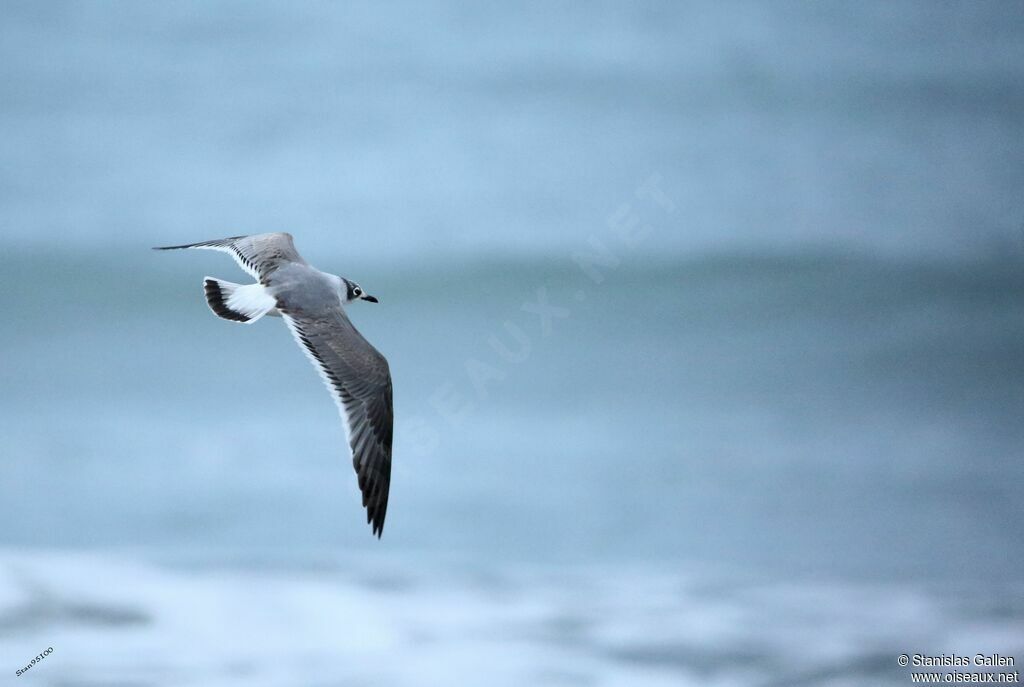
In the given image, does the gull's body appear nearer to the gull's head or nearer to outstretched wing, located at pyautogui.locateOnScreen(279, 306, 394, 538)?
outstretched wing, located at pyautogui.locateOnScreen(279, 306, 394, 538)

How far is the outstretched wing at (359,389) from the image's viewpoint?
3.46m

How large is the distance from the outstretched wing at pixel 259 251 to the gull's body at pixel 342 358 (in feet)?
0.32

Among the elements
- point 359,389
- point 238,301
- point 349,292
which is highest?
point 349,292

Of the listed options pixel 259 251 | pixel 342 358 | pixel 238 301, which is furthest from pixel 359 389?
pixel 259 251

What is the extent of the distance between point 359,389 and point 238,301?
37 centimetres

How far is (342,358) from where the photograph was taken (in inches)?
136

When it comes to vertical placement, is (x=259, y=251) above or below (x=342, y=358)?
above

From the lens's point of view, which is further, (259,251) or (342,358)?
(259,251)

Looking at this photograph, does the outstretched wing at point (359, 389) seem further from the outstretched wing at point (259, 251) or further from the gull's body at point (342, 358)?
the outstretched wing at point (259, 251)

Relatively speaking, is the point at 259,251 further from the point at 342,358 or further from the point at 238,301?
the point at 342,358

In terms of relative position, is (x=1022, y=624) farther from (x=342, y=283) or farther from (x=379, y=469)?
(x=342, y=283)

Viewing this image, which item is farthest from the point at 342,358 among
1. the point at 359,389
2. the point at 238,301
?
the point at 238,301

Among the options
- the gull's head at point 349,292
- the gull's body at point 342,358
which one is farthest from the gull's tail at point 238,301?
the gull's head at point 349,292

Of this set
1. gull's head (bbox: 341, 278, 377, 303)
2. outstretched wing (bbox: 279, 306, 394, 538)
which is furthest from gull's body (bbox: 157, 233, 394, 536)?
gull's head (bbox: 341, 278, 377, 303)
